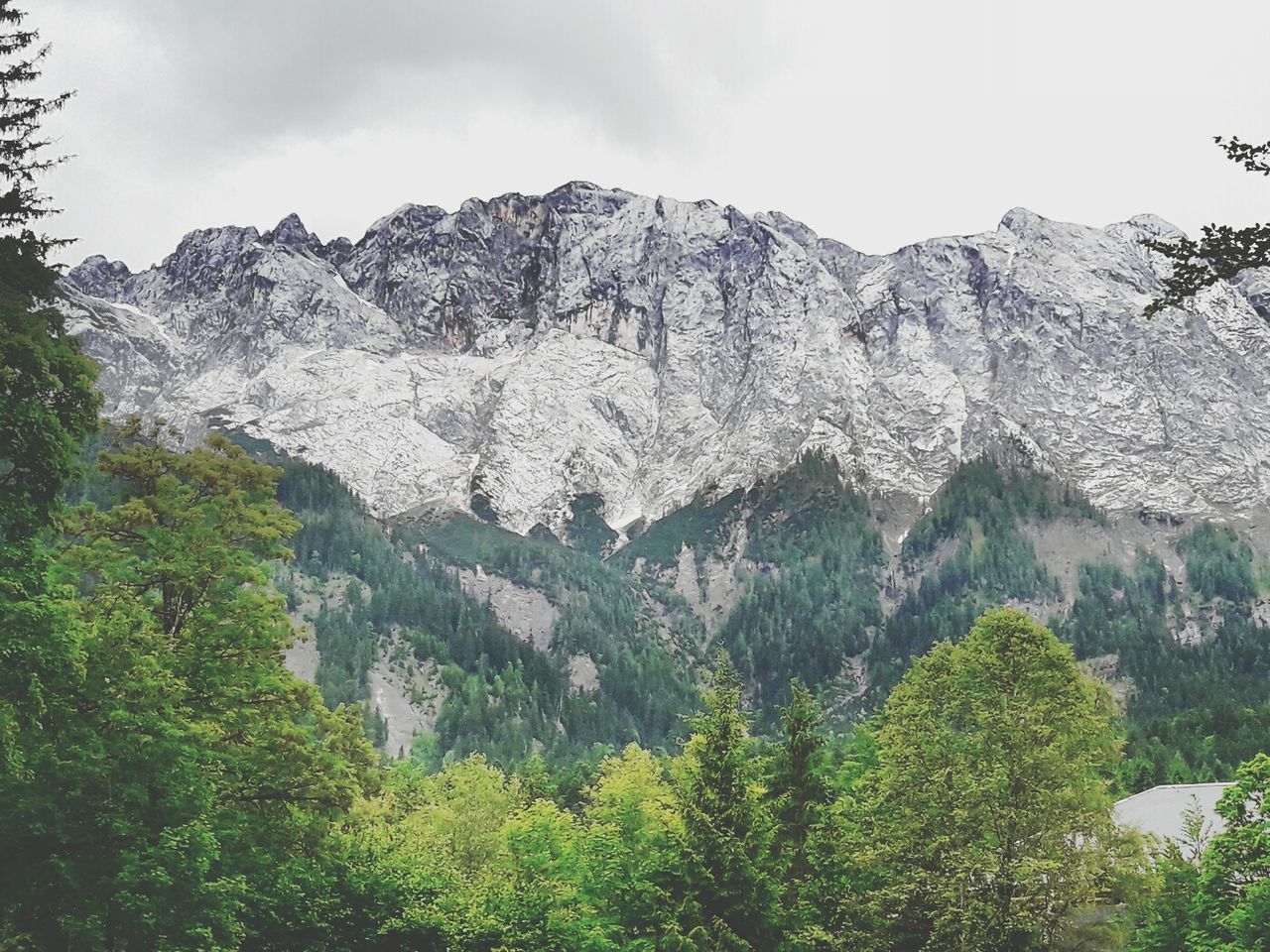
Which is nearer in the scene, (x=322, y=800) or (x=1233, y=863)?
(x=1233, y=863)

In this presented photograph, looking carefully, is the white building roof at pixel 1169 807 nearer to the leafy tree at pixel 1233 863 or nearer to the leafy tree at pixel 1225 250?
the leafy tree at pixel 1233 863

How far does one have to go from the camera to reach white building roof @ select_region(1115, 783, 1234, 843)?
44812 millimetres

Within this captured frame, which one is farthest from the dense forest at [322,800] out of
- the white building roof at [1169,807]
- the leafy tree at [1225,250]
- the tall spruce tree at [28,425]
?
the leafy tree at [1225,250]

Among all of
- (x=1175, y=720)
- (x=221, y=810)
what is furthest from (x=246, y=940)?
(x=1175, y=720)

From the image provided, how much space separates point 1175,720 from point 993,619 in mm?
110607

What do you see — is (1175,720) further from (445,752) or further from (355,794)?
(355,794)

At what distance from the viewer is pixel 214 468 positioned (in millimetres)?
31250

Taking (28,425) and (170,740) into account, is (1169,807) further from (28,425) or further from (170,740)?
(28,425)

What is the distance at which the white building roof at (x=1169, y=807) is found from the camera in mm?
44812

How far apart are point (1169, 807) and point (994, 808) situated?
2658cm

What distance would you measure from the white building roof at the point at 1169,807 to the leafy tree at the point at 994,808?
16202 millimetres

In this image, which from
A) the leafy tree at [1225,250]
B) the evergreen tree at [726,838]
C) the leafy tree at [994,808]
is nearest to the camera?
the leafy tree at [1225,250]

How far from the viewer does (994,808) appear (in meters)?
27.8

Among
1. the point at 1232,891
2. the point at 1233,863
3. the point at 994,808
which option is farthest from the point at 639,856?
the point at 1233,863
